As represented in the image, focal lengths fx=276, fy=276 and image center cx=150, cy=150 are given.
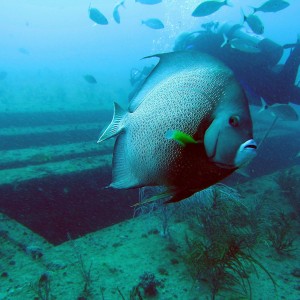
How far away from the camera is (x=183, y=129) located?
89 centimetres

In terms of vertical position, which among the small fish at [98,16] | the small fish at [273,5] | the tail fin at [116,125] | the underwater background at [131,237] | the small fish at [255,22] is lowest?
the underwater background at [131,237]

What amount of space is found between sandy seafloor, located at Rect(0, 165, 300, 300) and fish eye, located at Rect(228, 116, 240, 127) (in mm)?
2191

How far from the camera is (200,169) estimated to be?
2.79 ft

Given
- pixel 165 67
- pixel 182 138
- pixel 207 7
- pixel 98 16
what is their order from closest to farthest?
pixel 182 138 < pixel 165 67 < pixel 207 7 < pixel 98 16

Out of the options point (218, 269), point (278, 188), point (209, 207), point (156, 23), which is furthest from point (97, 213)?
point (156, 23)

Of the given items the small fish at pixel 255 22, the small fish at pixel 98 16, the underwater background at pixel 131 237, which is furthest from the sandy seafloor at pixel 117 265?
the small fish at pixel 98 16

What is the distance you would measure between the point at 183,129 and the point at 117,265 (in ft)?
8.01

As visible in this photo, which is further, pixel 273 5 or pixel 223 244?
pixel 273 5

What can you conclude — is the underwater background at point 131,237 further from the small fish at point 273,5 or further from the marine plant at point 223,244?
the small fish at point 273,5

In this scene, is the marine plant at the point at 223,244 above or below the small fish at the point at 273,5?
below

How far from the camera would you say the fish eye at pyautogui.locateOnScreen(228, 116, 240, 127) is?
82cm

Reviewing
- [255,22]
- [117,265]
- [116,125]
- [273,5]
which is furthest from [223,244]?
[273,5]

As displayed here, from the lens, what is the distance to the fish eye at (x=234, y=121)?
815 millimetres

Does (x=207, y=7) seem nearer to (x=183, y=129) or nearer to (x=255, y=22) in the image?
(x=255, y=22)
